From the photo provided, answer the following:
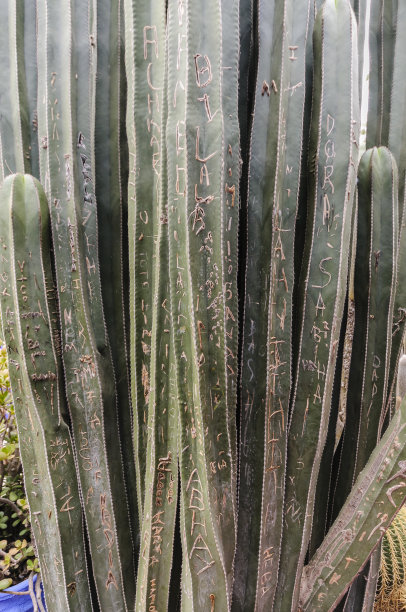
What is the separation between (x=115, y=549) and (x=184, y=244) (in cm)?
62

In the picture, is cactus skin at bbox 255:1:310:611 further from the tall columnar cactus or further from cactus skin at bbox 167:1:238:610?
cactus skin at bbox 167:1:238:610

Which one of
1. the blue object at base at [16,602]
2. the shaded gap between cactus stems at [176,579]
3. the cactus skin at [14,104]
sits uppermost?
the cactus skin at [14,104]

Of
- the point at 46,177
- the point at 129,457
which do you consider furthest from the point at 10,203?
the point at 129,457

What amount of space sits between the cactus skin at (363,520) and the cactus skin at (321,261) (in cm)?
5

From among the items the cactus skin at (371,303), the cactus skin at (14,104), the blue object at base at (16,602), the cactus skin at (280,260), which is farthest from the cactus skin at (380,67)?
the blue object at base at (16,602)

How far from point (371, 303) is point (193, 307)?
1.55 feet

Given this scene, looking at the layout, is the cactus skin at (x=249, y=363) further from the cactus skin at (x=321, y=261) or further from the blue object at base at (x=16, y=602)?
the blue object at base at (x=16, y=602)

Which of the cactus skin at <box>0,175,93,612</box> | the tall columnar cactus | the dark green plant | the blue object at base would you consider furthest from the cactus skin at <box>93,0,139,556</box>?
the blue object at base

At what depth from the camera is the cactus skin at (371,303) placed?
3.08 ft

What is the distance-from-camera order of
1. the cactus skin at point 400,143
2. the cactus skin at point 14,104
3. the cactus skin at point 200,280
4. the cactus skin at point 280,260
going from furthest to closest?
the cactus skin at point 400,143 < the cactus skin at point 14,104 < the cactus skin at point 280,260 < the cactus skin at point 200,280

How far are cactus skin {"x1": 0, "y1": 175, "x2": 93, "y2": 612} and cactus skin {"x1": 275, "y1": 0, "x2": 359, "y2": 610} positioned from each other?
42 centimetres

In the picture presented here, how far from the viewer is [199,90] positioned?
695 mm

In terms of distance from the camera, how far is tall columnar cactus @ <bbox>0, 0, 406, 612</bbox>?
72 cm

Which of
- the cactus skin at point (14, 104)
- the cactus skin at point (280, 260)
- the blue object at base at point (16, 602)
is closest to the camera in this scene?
the cactus skin at point (280, 260)
